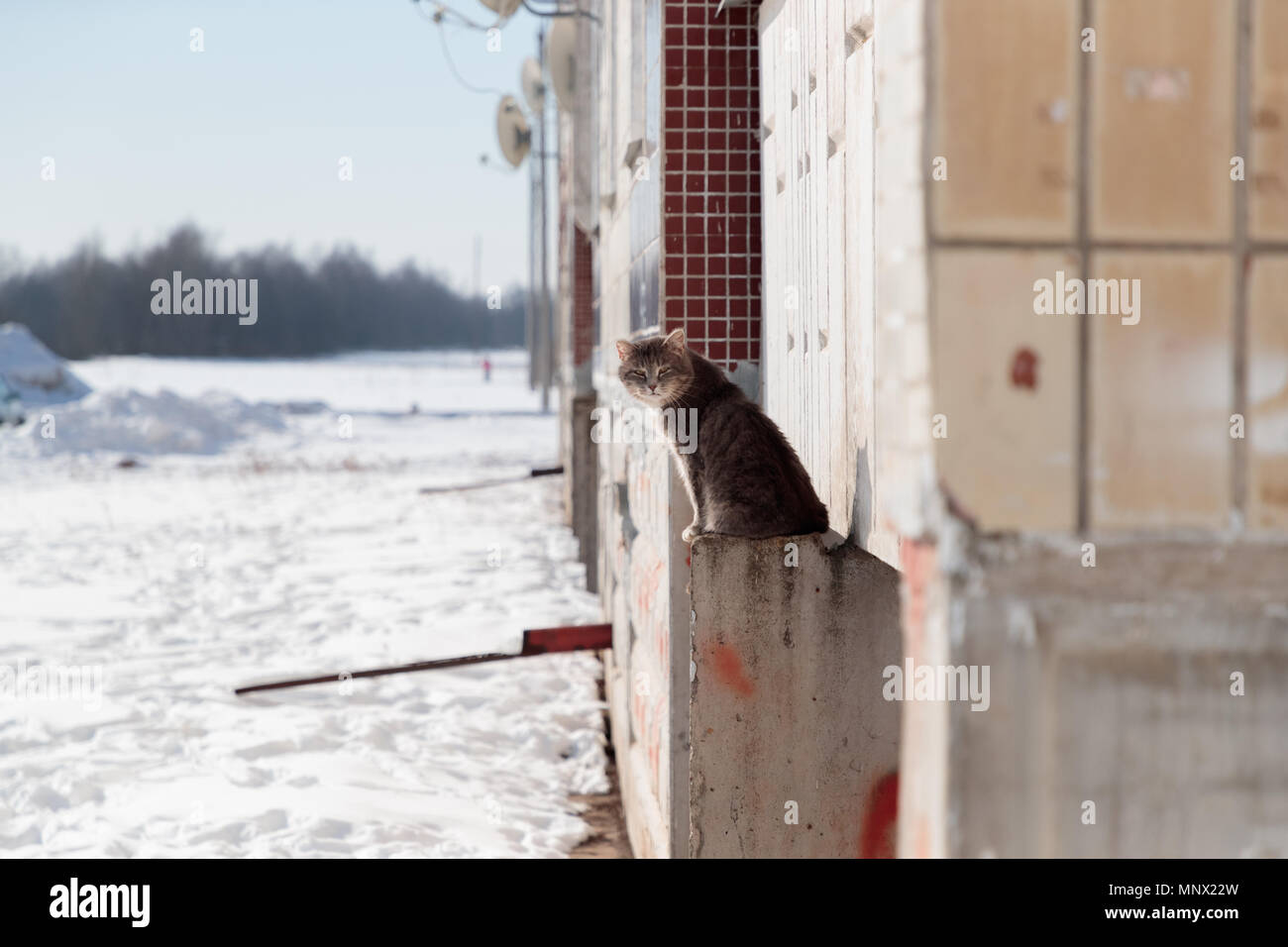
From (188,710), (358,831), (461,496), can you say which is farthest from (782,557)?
(461,496)

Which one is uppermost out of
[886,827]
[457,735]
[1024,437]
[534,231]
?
[534,231]

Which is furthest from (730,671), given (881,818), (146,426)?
(146,426)

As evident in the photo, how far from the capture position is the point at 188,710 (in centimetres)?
619

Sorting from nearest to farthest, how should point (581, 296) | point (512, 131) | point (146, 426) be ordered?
point (581, 296) → point (512, 131) → point (146, 426)

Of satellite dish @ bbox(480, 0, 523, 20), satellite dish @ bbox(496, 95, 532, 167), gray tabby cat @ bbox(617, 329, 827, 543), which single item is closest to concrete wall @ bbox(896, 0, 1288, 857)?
gray tabby cat @ bbox(617, 329, 827, 543)

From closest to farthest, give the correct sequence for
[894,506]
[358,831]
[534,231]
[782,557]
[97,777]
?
[894,506]
[782,557]
[358,831]
[97,777]
[534,231]

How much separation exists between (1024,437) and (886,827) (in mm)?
2464

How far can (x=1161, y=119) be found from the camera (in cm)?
136

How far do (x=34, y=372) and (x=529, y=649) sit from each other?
29.0 meters

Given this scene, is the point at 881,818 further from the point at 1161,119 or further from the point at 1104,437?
the point at 1161,119

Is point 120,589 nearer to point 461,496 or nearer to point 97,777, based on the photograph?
point 97,777

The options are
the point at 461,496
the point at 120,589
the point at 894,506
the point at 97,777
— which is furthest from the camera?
the point at 461,496

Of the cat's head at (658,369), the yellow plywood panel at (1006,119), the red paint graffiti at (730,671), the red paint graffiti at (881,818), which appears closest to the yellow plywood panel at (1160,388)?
Answer: the yellow plywood panel at (1006,119)

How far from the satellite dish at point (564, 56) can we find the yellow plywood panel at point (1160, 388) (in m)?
9.42
